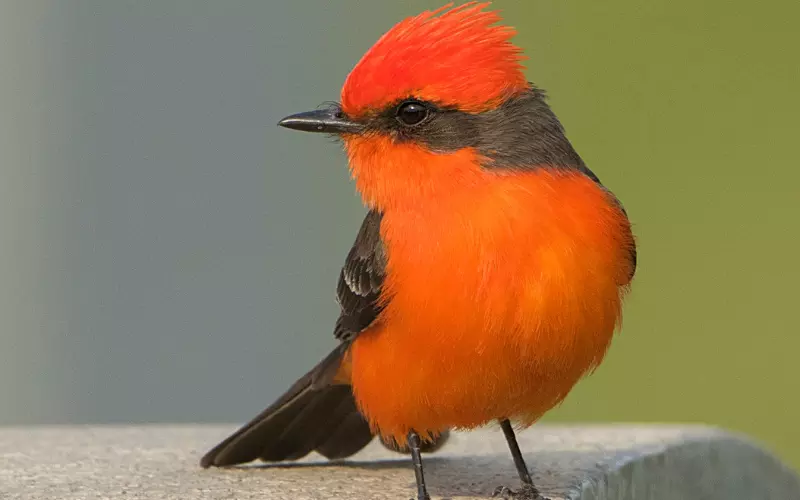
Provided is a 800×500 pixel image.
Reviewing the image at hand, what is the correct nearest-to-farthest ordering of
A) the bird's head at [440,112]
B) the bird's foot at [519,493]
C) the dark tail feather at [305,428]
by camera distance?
1. the bird's head at [440,112]
2. the bird's foot at [519,493]
3. the dark tail feather at [305,428]

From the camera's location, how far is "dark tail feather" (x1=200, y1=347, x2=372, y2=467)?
211 inches

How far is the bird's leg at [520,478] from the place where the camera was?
476 cm

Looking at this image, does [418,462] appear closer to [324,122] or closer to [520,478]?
[520,478]

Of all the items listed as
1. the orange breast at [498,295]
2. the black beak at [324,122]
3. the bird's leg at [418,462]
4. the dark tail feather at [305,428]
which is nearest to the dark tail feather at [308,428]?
the dark tail feather at [305,428]

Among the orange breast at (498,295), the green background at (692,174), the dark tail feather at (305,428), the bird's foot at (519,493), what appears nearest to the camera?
the orange breast at (498,295)

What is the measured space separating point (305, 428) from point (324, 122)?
4.27 feet

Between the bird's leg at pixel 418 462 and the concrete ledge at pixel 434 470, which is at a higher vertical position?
the bird's leg at pixel 418 462

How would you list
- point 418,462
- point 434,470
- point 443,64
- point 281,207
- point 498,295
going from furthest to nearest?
point 281,207
point 434,470
point 418,462
point 443,64
point 498,295

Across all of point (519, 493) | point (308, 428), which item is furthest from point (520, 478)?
point (308, 428)

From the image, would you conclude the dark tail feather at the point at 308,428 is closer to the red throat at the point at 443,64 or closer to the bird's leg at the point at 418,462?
the bird's leg at the point at 418,462

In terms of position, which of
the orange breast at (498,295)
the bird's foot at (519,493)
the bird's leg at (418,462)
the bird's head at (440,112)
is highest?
the bird's head at (440,112)

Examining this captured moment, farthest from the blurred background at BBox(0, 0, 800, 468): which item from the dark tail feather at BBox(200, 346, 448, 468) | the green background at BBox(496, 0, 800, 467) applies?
the dark tail feather at BBox(200, 346, 448, 468)

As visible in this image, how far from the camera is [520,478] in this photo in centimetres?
503

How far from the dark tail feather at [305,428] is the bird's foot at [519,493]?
794 millimetres
